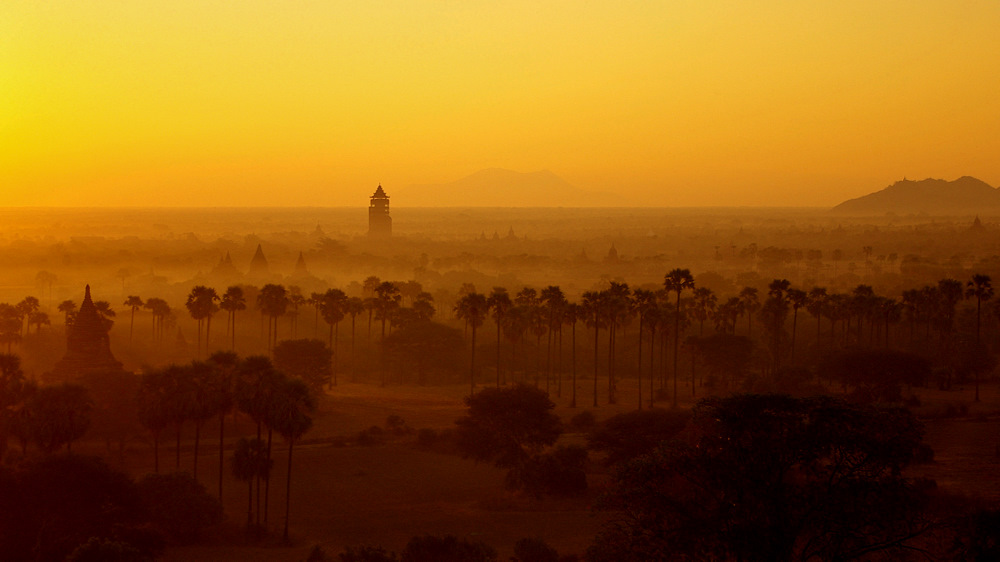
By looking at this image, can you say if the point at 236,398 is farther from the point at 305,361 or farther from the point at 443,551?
the point at 305,361

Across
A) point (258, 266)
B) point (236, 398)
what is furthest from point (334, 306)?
point (258, 266)

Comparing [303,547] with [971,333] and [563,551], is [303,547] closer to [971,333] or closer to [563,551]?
[563,551]

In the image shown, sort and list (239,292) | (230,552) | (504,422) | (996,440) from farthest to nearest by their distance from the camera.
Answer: (239,292) < (996,440) < (504,422) < (230,552)

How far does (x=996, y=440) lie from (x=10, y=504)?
42.3 meters

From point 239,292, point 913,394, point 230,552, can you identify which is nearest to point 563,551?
point 230,552

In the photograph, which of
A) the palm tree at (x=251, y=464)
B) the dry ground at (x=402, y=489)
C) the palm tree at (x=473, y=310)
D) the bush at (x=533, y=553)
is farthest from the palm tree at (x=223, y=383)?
the palm tree at (x=473, y=310)

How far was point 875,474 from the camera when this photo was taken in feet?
63.2

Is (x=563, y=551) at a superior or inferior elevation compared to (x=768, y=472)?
inferior

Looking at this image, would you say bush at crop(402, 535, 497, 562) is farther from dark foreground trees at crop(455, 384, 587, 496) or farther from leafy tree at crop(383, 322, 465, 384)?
leafy tree at crop(383, 322, 465, 384)

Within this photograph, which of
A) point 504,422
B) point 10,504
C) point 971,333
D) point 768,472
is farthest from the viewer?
point 971,333

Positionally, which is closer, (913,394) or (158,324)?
(913,394)

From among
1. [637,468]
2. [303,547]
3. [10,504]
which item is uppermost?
[637,468]

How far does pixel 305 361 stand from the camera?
195ft

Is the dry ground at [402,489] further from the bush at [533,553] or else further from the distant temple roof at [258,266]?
the distant temple roof at [258,266]
